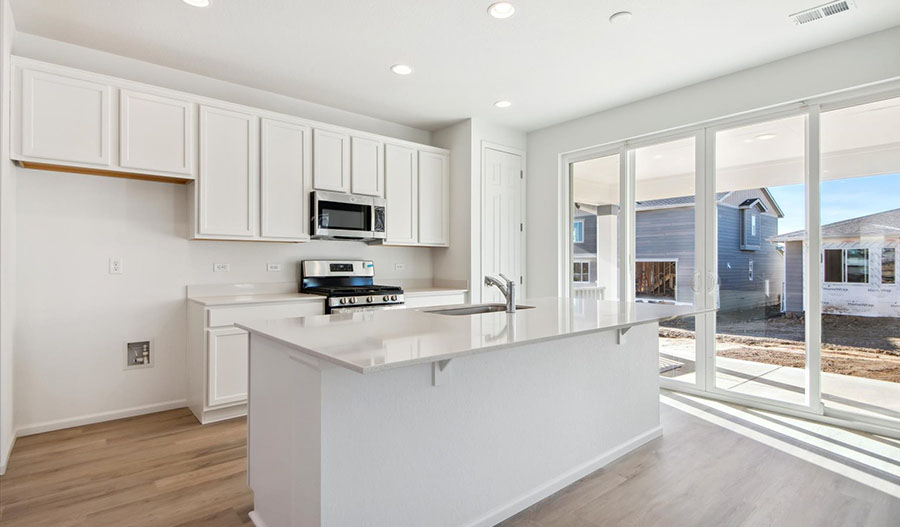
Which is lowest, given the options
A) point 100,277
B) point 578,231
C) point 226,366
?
point 226,366

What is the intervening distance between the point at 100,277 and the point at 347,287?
1.76 m

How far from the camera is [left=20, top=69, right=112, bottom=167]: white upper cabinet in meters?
2.68

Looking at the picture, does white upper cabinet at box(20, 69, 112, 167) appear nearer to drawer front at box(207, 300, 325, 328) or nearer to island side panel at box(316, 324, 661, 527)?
drawer front at box(207, 300, 325, 328)

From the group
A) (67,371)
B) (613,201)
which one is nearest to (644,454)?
(613,201)

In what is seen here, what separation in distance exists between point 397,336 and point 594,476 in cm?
147

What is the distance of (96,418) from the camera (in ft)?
10.4

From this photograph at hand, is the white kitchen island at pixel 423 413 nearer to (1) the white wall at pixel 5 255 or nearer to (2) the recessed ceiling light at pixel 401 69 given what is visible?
(1) the white wall at pixel 5 255

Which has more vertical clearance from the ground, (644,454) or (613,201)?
(613,201)

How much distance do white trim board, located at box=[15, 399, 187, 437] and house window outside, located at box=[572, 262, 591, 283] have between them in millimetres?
3699

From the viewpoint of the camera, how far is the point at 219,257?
12.0ft

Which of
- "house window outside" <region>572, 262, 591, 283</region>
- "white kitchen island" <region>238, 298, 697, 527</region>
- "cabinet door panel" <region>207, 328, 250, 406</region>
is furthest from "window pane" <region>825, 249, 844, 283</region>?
"cabinet door panel" <region>207, 328, 250, 406</region>

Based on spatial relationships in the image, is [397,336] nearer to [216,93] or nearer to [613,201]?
[216,93]

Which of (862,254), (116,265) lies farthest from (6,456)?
(862,254)

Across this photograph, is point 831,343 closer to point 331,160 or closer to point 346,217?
point 346,217
